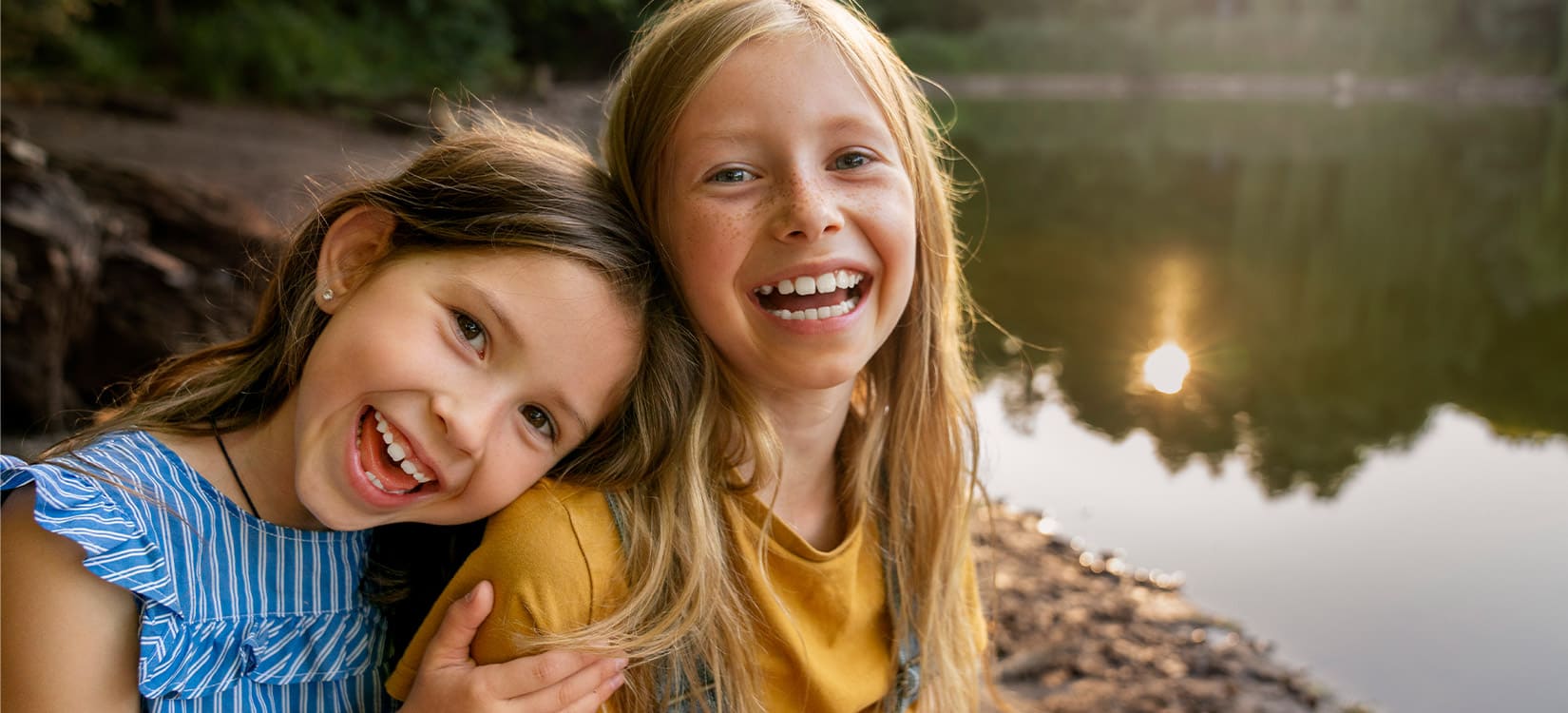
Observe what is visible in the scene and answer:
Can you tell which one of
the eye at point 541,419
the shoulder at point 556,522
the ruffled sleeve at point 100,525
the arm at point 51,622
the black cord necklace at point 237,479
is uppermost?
the eye at point 541,419

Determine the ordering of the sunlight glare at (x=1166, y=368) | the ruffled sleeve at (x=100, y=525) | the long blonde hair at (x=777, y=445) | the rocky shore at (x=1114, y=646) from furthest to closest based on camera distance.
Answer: the sunlight glare at (x=1166, y=368)
the rocky shore at (x=1114, y=646)
the long blonde hair at (x=777, y=445)
the ruffled sleeve at (x=100, y=525)

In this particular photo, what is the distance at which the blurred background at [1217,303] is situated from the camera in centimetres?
327

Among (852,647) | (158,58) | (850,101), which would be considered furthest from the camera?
(158,58)

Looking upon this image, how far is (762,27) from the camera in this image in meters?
1.42

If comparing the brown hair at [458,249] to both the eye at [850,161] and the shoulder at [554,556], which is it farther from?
the eye at [850,161]

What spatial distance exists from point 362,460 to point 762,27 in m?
0.67

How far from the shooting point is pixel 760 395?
5.06 ft

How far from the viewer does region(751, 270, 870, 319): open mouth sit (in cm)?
141

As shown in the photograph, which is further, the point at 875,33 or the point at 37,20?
the point at 37,20

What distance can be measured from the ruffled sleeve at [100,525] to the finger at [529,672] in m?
0.33

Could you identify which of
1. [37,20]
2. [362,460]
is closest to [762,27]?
[362,460]

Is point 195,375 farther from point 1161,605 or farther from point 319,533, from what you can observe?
point 1161,605

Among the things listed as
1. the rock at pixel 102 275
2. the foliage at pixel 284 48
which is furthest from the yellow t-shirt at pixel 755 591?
the foliage at pixel 284 48

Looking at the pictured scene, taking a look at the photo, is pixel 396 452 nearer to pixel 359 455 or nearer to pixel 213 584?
pixel 359 455
